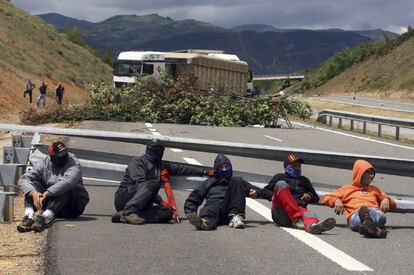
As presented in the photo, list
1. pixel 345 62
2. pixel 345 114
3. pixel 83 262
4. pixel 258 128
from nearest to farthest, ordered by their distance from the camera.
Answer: pixel 83 262
pixel 258 128
pixel 345 114
pixel 345 62

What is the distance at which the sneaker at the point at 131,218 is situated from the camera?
8734mm

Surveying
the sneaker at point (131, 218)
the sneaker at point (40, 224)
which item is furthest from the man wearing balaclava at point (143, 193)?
the sneaker at point (40, 224)

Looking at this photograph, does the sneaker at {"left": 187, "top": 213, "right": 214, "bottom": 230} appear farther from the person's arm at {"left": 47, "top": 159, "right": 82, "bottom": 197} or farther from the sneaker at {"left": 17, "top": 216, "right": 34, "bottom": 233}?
the sneaker at {"left": 17, "top": 216, "right": 34, "bottom": 233}

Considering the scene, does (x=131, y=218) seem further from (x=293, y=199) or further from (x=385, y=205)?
(x=385, y=205)

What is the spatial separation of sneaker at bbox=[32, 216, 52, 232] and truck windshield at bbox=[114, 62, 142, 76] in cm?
3025

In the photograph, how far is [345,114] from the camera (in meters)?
30.6

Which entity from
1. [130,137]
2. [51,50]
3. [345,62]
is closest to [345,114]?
[130,137]

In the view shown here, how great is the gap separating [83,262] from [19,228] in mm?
1693

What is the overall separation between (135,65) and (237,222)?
101 ft

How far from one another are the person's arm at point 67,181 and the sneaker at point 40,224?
1.23ft

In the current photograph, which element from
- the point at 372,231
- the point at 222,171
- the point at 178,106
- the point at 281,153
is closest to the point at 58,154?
the point at 222,171

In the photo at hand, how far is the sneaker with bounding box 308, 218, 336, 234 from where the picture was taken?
324 inches

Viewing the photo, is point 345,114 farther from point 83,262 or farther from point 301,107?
point 83,262

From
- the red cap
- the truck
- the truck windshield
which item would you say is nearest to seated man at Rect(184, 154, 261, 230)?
the red cap
